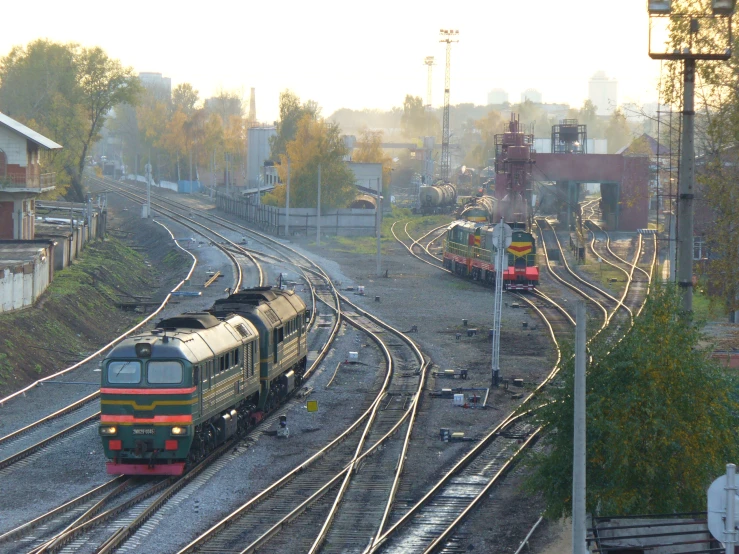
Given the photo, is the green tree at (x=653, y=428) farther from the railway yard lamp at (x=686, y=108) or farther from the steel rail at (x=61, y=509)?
the steel rail at (x=61, y=509)

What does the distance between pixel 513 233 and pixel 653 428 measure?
35865mm

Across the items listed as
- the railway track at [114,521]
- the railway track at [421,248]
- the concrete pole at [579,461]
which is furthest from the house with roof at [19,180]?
the concrete pole at [579,461]

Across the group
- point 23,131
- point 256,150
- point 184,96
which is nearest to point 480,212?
point 23,131

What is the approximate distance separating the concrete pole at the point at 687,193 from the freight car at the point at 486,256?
29.3 metres

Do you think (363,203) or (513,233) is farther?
(363,203)

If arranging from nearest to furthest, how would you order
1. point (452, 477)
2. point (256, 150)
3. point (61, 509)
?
point (61, 509) → point (452, 477) → point (256, 150)

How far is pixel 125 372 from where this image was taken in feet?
63.6

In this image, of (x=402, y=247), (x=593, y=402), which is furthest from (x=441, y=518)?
(x=402, y=247)

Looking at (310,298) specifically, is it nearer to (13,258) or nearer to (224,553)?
(13,258)

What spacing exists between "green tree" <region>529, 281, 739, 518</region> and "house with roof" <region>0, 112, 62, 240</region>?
143 feet

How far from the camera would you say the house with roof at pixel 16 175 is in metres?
53.8

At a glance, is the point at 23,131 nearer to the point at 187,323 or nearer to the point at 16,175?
the point at 16,175

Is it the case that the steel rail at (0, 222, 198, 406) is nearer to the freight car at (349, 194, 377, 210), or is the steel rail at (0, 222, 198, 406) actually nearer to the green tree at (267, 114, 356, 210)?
the green tree at (267, 114, 356, 210)

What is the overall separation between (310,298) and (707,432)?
31.3m
